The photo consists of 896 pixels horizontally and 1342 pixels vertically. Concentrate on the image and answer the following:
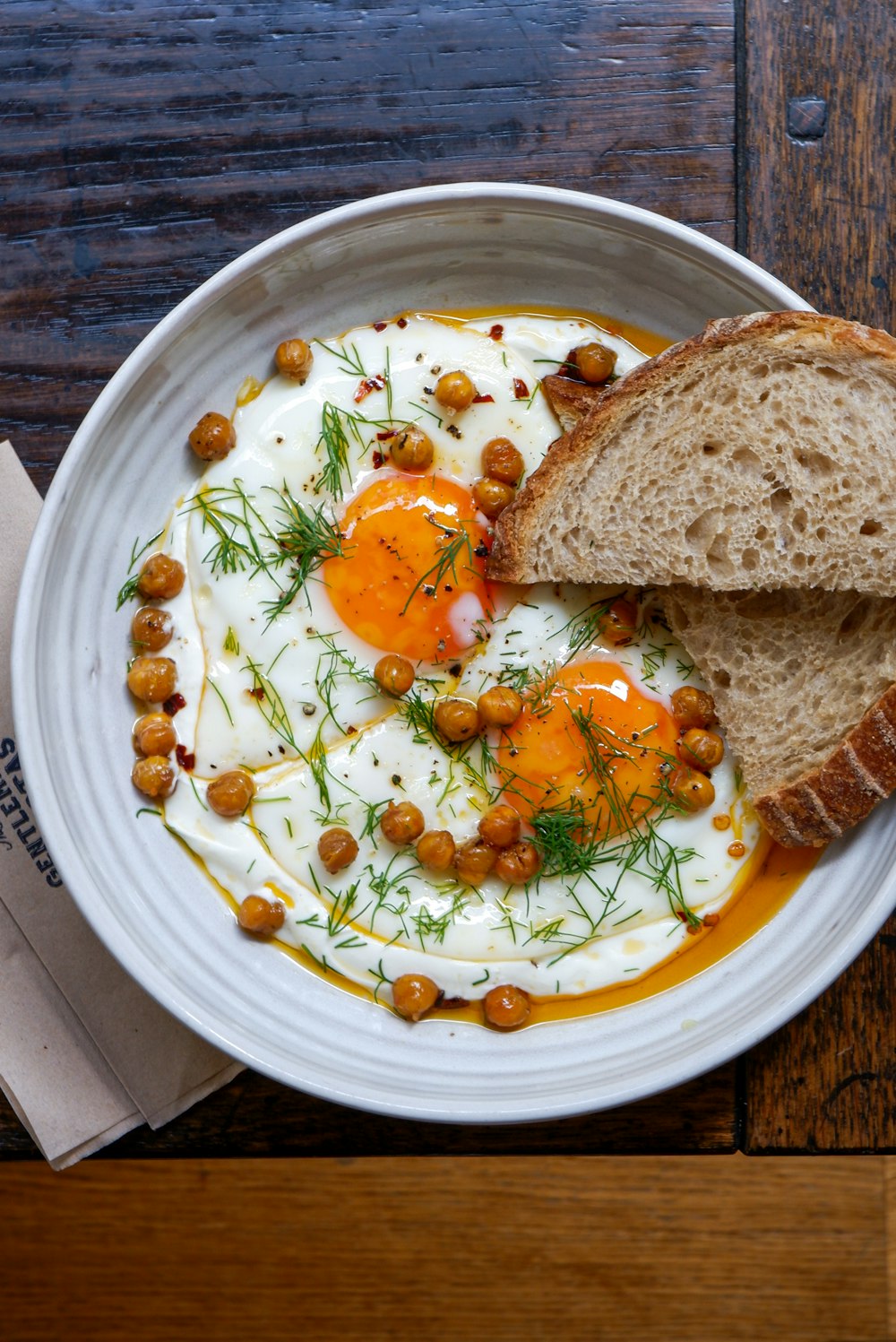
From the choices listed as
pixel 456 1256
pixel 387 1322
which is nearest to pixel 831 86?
pixel 456 1256

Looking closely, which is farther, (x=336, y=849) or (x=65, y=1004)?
(x=65, y=1004)

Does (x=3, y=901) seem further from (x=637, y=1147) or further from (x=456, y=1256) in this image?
(x=456, y=1256)

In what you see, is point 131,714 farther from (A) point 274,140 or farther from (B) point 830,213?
(B) point 830,213

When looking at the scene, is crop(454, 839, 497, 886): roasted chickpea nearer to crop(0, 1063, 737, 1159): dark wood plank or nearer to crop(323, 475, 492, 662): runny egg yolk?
crop(323, 475, 492, 662): runny egg yolk

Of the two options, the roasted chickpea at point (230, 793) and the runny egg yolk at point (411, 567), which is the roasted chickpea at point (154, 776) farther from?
the runny egg yolk at point (411, 567)

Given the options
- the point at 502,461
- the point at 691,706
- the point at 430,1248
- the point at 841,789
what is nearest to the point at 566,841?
the point at 691,706

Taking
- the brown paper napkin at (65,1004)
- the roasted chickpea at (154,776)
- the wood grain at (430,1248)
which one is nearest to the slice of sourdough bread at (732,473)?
the roasted chickpea at (154,776)
